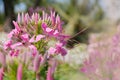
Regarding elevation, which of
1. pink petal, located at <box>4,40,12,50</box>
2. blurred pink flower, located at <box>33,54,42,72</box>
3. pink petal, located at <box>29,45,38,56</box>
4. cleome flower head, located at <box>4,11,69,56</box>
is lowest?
blurred pink flower, located at <box>33,54,42,72</box>

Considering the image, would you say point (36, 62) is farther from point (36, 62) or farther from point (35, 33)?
point (35, 33)

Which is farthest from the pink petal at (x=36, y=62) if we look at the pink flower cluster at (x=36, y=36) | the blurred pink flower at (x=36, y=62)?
the pink flower cluster at (x=36, y=36)

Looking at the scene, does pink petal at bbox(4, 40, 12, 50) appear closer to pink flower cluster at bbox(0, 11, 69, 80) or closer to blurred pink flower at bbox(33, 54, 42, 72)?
pink flower cluster at bbox(0, 11, 69, 80)

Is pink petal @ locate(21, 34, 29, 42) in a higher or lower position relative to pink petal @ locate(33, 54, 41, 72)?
higher

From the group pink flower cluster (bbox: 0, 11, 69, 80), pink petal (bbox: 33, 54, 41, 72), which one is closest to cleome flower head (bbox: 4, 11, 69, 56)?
pink flower cluster (bbox: 0, 11, 69, 80)

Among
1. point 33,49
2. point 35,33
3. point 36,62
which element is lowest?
point 36,62

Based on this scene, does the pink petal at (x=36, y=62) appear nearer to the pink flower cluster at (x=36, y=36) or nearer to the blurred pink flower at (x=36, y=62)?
the blurred pink flower at (x=36, y=62)

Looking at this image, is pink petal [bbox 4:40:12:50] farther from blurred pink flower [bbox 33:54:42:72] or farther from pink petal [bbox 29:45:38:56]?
blurred pink flower [bbox 33:54:42:72]

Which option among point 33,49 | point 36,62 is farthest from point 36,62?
point 33,49

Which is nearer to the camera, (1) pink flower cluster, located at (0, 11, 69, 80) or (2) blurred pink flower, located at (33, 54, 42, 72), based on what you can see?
(2) blurred pink flower, located at (33, 54, 42, 72)
